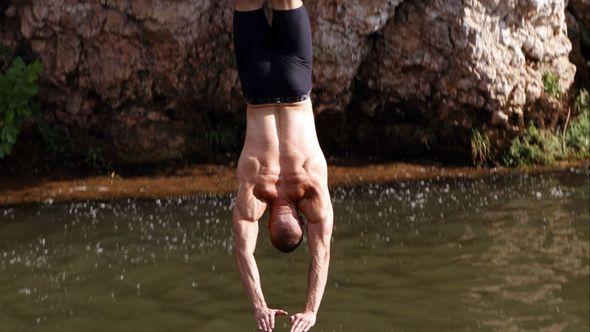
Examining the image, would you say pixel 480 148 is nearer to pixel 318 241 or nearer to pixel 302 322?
pixel 318 241

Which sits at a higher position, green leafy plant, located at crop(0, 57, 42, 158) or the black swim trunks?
the black swim trunks

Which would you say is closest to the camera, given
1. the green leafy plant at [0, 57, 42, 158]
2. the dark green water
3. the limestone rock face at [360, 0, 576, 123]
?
the dark green water

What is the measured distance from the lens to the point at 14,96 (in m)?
11.9

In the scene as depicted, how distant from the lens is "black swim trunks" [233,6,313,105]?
6.06m

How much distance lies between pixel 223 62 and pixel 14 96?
9.14ft

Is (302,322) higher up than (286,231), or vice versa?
(286,231)

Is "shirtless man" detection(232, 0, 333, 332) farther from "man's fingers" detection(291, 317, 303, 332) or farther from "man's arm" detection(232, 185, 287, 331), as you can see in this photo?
"man's fingers" detection(291, 317, 303, 332)

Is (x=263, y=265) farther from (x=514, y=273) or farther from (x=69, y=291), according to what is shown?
(x=514, y=273)

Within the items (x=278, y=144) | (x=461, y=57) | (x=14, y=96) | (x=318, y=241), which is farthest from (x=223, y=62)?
(x=318, y=241)

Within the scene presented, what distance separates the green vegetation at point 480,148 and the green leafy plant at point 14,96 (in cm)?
583

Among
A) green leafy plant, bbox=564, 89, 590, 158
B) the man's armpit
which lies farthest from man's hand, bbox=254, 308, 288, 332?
green leafy plant, bbox=564, 89, 590, 158

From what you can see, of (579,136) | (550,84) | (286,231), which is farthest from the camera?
(550,84)

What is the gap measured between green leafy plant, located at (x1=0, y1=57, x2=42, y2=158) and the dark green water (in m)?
1.62

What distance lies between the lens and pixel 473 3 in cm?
1203
